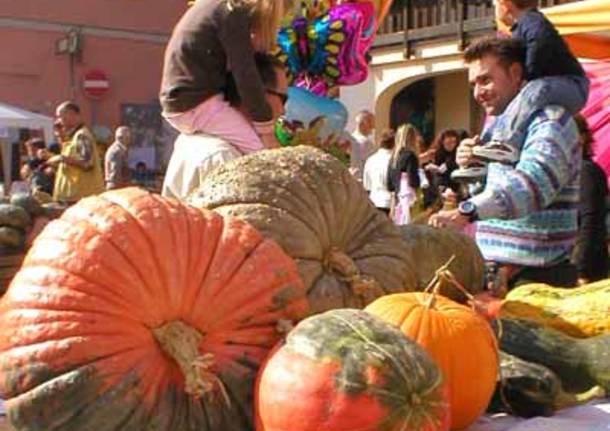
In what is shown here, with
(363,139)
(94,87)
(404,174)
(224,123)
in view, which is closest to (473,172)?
(224,123)

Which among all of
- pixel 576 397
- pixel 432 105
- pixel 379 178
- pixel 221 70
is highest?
pixel 221 70

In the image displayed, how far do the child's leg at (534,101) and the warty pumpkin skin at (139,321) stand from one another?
158 centimetres

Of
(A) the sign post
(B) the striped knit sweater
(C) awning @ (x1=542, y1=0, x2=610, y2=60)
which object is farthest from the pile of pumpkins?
(A) the sign post

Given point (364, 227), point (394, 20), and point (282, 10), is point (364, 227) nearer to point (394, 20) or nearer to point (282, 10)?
point (282, 10)

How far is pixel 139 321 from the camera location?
1.45m

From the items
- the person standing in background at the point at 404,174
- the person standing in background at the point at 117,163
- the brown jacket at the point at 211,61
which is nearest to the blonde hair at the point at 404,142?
the person standing in background at the point at 404,174

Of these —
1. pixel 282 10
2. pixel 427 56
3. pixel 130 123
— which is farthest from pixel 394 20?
pixel 282 10

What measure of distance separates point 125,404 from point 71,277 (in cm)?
21

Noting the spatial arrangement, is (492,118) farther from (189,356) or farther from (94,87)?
(94,87)

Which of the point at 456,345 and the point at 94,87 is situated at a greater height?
the point at 456,345

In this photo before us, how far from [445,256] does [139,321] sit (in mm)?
942

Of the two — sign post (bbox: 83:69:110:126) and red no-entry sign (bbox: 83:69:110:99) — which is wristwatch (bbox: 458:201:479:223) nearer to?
sign post (bbox: 83:69:110:126)

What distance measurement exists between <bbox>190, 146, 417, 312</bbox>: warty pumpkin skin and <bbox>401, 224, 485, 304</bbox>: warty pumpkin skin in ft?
0.40

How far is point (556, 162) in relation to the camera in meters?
2.85
